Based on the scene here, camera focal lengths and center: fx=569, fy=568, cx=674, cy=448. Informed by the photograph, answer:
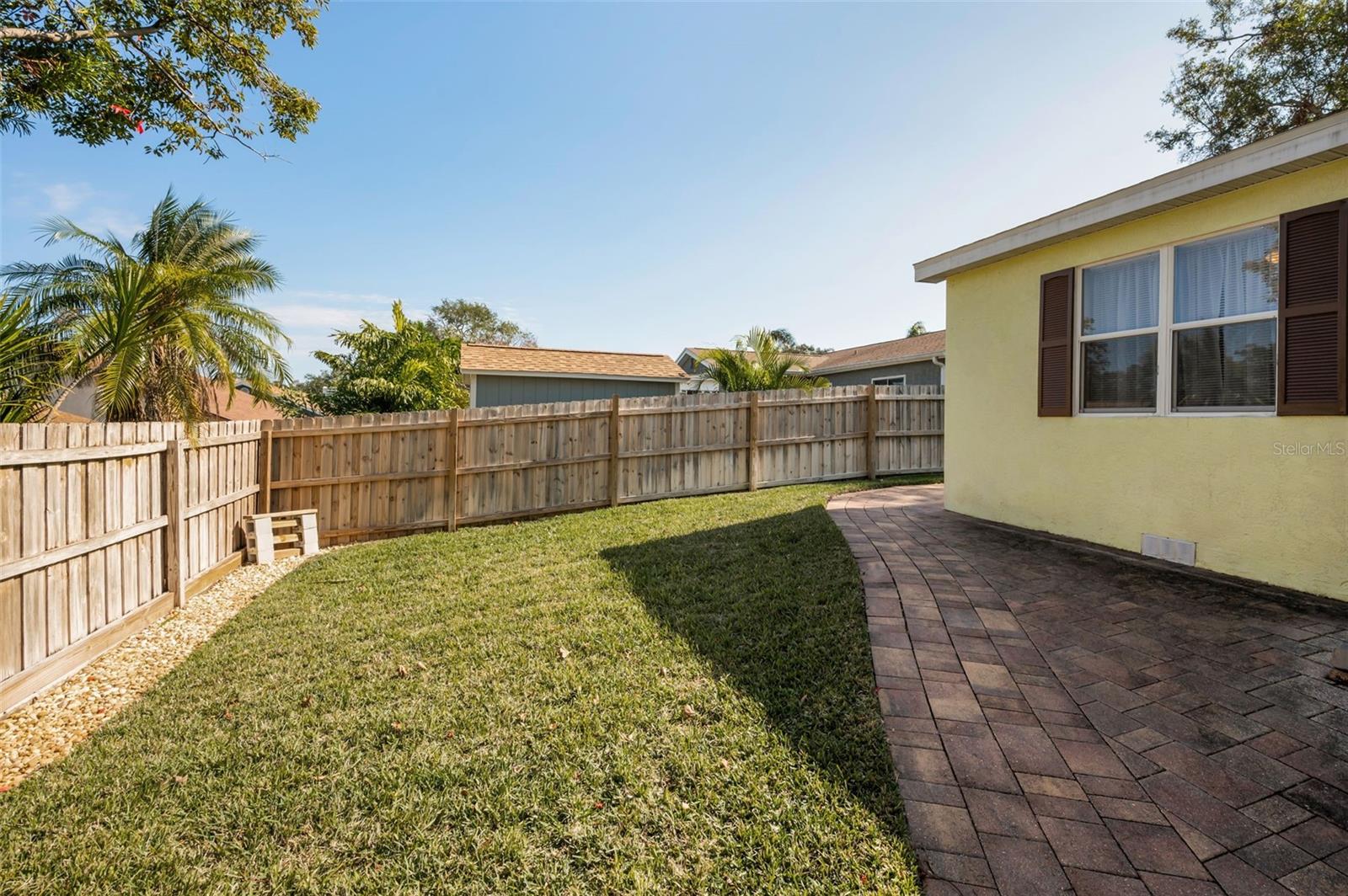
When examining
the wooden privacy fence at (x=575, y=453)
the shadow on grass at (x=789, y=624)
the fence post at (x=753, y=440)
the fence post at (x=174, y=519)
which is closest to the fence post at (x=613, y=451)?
the wooden privacy fence at (x=575, y=453)

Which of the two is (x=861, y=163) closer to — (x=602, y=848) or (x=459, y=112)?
(x=459, y=112)

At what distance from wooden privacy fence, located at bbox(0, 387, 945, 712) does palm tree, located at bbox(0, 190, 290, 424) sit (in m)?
0.92

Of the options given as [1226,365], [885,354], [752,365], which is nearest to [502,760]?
[1226,365]

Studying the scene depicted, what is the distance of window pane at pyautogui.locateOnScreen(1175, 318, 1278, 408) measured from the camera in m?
3.84

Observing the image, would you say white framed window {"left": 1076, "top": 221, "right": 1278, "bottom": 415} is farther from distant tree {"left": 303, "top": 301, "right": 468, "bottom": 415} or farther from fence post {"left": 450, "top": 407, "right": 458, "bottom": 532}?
distant tree {"left": 303, "top": 301, "right": 468, "bottom": 415}

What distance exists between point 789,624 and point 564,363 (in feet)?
43.0

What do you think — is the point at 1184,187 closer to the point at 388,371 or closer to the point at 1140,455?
the point at 1140,455

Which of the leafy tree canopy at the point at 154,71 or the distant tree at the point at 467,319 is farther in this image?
the distant tree at the point at 467,319

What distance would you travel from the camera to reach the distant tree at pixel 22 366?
130 inches

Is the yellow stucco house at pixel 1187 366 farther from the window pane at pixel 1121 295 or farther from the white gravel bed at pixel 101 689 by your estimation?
the white gravel bed at pixel 101 689

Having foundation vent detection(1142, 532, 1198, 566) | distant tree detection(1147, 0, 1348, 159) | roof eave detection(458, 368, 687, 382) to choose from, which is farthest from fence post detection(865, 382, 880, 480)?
distant tree detection(1147, 0, 1348, 159)

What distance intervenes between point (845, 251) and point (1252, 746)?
12.3 meters

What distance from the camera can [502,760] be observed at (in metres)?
2.39

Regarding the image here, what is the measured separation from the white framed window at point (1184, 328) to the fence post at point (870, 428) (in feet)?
16.0
